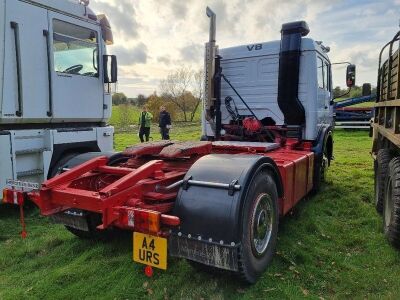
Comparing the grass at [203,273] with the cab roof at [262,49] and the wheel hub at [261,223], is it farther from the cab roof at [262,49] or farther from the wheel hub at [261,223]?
the cab roof at [262,49]

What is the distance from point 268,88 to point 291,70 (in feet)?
1.76

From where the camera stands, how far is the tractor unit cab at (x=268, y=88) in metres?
5.96

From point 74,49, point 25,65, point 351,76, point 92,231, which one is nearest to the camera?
point 92,231

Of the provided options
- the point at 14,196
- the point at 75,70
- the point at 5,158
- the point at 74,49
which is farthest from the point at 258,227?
the point at 74,49

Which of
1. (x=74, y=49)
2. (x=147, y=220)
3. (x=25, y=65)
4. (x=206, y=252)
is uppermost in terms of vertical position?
(x=74, y=49)

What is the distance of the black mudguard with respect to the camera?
2.66m

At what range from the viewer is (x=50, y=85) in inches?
211

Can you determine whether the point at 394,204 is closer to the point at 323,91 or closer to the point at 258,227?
the point at 258,227

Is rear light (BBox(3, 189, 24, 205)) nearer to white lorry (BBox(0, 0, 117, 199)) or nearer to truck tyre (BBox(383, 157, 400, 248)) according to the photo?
white lorry (BBox(0, 0, 117, 199))

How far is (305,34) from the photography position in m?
6.04

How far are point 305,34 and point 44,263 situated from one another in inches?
198

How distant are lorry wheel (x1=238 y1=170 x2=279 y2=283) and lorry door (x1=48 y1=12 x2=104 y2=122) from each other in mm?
3588

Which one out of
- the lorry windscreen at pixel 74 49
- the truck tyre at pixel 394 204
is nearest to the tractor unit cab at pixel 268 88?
the lorry windscreen at pixel 74 49

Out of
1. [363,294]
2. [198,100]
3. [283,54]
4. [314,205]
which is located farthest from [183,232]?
[198,100]
